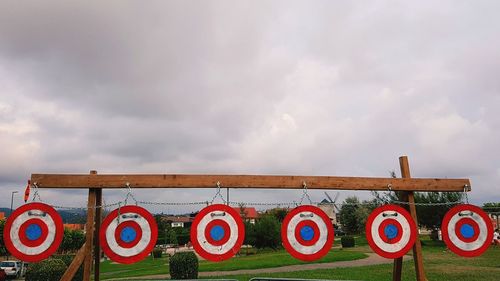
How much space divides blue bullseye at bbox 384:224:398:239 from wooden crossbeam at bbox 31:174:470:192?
1.86 ft

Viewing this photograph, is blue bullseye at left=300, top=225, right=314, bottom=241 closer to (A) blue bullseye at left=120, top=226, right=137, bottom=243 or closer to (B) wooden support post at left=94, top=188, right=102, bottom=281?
(A) blue bullseye at left=120, top=226, right=137, bottom=243

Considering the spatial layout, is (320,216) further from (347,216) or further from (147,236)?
(347,216)

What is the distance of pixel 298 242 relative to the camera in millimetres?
5762

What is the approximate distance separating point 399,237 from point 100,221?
4306mm

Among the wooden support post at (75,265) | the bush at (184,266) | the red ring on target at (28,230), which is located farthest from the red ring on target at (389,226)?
the bush at (184,266)

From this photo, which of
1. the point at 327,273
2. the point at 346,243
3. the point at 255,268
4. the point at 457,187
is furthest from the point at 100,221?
the point at 346,243

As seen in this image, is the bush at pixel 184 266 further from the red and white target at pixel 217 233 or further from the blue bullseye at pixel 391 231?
the blue bullseye at pixel 391 231

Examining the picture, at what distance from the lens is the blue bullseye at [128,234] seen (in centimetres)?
561

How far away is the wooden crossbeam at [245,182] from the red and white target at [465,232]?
43 cm

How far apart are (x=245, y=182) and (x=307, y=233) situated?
114 cm

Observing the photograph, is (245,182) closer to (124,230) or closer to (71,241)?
(124,230)

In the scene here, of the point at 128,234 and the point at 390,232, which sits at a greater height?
the point at 128,234

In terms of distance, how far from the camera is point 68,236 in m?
40.1

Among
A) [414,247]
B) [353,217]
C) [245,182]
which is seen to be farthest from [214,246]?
[353,217]
